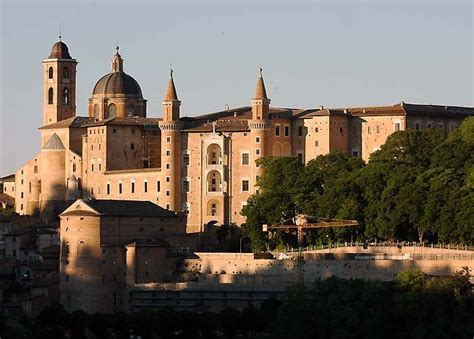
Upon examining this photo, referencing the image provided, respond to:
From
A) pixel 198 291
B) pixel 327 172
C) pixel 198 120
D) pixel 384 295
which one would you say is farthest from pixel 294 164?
pixel 384 295

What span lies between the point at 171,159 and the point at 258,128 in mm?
5280

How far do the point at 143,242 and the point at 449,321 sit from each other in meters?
20.9

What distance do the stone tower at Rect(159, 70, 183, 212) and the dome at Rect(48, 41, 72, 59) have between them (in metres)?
20.7

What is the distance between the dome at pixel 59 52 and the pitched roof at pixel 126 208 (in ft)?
120

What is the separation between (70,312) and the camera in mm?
111625

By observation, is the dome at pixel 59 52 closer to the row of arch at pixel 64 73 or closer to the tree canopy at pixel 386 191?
the row of arch at pixel 64 73

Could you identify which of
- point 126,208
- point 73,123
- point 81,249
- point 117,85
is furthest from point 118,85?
point 81,249

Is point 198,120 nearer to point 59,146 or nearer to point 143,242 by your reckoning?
point 59,146

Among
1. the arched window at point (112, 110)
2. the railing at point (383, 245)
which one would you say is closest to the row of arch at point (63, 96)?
the arched window at point (112, 110)

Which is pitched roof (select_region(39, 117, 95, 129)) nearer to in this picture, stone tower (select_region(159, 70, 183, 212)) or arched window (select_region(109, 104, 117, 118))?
arched window (select_region(109, 104, 117, 118))

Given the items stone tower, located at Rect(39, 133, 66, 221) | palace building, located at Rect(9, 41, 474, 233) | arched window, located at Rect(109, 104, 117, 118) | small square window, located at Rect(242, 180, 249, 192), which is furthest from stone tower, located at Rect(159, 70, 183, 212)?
arched window, located at Rect(109, 104, 117, 118)

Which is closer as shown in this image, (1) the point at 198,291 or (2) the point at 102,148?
(1) the point at 198,291

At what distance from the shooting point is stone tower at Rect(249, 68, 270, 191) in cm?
13538

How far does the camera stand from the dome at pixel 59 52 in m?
157
